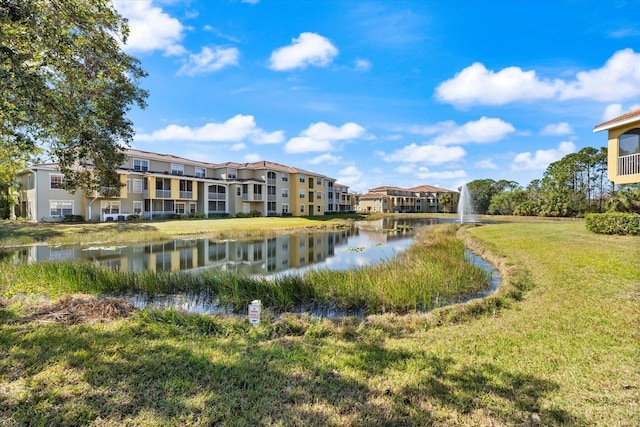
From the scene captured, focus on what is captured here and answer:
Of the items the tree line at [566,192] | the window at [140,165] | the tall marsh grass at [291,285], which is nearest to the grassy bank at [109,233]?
the window at [140,165]

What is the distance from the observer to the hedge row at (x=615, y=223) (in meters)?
16.4

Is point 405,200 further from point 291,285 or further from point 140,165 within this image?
point 291,285

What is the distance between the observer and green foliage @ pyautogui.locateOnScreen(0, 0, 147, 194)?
6188 millimetres

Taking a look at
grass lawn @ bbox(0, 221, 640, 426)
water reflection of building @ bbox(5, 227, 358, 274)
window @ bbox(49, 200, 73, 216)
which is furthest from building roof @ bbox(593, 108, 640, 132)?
window @ bbox(49, 200, 73, 216)

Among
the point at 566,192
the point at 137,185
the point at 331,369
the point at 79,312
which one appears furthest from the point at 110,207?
the point at 566,192

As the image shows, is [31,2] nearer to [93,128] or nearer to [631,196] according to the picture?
[93,128]

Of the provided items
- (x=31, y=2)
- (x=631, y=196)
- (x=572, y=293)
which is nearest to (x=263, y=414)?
(x=572, y=293)

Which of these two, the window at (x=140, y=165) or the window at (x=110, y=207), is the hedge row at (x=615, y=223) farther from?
the window at (x=140, y=165)

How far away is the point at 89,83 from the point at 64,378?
7.92 m

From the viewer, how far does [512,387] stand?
3.74 m

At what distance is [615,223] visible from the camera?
1716cm

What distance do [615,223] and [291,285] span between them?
1833cm

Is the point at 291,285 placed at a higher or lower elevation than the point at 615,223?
lower

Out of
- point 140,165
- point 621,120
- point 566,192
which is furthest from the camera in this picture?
point 566,192
